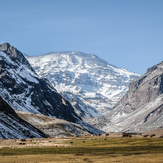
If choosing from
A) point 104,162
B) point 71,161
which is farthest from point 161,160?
point 71,161

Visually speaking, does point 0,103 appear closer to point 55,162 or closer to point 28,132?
point 28,132

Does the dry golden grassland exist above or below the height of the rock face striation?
above

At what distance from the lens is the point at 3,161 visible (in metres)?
56.7

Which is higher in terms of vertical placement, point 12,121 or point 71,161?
point 71,161

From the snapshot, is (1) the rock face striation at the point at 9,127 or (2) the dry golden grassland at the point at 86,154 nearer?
(2) the dry golden grassland at the point at 86,154

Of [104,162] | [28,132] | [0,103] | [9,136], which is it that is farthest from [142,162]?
[0,103]

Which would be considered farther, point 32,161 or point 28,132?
point 28,132

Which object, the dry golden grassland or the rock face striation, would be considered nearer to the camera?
the dry golden grassland

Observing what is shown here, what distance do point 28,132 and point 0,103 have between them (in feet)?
91.2

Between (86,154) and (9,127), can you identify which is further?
(9,127)

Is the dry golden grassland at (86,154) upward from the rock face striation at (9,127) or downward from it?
upward

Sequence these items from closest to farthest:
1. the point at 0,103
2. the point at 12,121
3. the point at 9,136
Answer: the point at 9,136, the point at 12,121, the point at 0,103

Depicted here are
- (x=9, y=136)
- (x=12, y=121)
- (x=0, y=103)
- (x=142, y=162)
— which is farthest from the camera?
(x=0, y=103)

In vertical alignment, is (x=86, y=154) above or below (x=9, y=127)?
above
